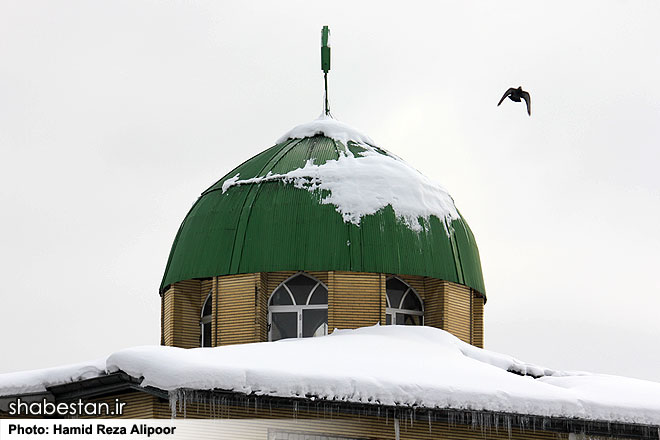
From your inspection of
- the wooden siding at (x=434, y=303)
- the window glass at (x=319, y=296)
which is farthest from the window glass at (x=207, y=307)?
the wooden siding at (x=434, y=303)

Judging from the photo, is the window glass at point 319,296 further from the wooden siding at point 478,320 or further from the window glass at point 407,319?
the wooden siding at point 478,320

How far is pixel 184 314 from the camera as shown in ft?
78.6

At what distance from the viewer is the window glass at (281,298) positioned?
74.8 ft

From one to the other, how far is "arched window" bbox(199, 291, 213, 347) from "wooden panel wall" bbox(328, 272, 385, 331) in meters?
2.76

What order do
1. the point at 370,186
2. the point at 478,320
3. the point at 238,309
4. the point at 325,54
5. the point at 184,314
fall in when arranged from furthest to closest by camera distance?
1. the point at 325,54
2. the point at 478,320
3. the point at 184,314
4. the point at 370,186
5. the point at 238,309

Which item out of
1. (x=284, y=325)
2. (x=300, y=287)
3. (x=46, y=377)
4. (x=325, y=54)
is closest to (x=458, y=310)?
(x=300, y=287)

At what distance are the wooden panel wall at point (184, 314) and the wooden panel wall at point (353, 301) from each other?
3.11 m

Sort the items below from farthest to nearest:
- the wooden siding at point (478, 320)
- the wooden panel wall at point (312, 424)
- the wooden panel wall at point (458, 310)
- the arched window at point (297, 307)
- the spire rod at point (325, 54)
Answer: the spire rod at point (325, 54)
the wooden siding at point (478, 320)
the wooden panel wall at point (458, 310)
the arched window at point (297, 307)
the wooden panel wall at point (312, 424)

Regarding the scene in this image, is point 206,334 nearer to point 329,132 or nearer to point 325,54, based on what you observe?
point 329,132

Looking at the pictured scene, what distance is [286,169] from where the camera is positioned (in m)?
24.0

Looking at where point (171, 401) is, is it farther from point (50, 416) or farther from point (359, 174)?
point (359, 174)

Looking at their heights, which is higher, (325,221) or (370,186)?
(370,186)

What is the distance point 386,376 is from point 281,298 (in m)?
5.66

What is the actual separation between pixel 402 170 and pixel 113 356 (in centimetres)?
915
